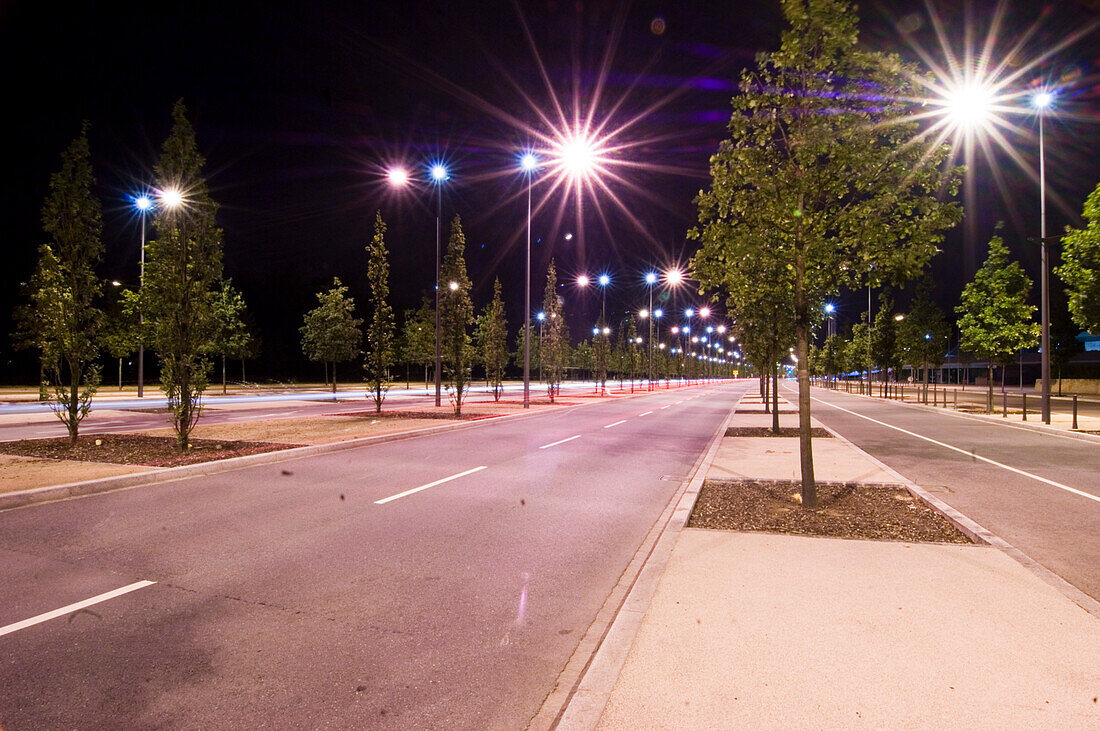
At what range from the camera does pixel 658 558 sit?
5.47 m

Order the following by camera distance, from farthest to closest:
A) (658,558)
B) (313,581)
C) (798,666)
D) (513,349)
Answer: (513,349) < (658,558) < (313,581) < (798,666)

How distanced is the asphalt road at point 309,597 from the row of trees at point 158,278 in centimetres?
440

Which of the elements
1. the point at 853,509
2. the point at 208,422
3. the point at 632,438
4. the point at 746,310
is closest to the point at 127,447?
the point at 208,422

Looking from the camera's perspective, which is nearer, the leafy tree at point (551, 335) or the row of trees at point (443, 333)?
the row of trees at point (443, 333)

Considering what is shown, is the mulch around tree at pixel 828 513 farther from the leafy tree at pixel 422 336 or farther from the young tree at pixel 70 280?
the leafy tree at pixel 422 336

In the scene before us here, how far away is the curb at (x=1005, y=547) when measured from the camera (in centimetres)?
443

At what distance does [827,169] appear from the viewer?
7.40 m

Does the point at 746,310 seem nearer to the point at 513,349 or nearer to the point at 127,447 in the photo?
the point at 127,447

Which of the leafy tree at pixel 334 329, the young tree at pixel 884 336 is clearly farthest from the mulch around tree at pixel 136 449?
the young tree at pixel 884 336

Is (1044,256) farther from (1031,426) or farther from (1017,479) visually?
(1017,479)

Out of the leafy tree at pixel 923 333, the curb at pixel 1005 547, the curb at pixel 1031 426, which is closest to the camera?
the curb at pixel 1005 547

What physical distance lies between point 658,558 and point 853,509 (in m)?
3.44

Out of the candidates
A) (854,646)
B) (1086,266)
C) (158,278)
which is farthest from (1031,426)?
(158,278)

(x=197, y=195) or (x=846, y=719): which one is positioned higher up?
(x=197, y=195)
